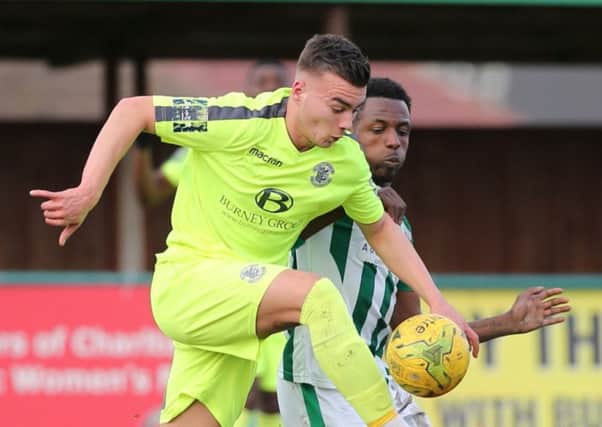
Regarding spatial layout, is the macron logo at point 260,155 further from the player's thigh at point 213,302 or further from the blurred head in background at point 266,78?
the blurred head in background at point 266,78

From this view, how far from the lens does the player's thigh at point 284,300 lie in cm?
557

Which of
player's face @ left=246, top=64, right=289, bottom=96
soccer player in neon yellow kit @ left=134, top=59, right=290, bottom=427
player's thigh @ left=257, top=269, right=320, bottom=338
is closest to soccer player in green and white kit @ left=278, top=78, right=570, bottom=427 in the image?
player's thigh @ left=257, top=269, right=320, bottom=338

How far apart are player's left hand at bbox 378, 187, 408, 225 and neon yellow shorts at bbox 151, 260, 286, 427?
0.79 m

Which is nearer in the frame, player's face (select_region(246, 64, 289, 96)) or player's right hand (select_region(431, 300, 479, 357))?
player's right hand (select_region(431, 300, 479, 357))

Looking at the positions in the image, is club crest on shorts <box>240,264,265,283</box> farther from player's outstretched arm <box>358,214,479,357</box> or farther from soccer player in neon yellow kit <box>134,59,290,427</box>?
soccer player in neon yellow kit <box>134,59,290,427</box>

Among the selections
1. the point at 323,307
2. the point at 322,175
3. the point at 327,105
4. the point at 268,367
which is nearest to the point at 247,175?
the point at 322,175

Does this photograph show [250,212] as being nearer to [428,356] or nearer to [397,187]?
[428,356]

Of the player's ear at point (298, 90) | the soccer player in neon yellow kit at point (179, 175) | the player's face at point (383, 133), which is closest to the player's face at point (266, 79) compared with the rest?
the soccer player in neon yellow kit at point (179, 175)

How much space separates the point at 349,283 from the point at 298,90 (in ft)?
3.22

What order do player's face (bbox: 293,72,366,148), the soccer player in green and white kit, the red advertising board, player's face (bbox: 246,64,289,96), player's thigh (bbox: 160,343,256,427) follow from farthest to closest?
the red advertising board → player's face (bbox: 246,64,289,96) → the soccer player in green and white kit → player's thigh (bbox: 160,343,256,427) → player's face (bbox: 293,72,366,148)

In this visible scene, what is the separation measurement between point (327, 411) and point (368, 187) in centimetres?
103

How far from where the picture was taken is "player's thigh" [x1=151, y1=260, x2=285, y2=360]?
224 inches

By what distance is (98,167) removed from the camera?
568 centimetres

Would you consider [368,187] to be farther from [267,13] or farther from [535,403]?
[267,13]
